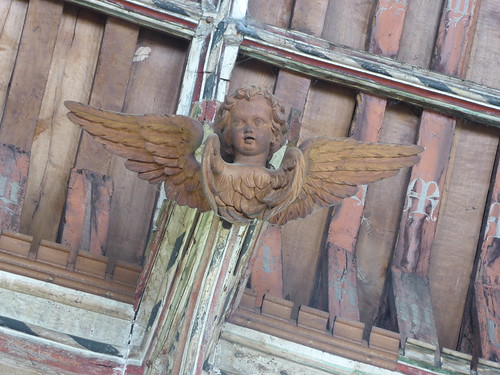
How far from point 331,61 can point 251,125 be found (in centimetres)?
105

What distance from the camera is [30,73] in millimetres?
4582

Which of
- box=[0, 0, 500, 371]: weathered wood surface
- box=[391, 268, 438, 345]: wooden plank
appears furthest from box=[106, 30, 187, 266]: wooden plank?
box=[391, 268, 438, 345]: wooden plank

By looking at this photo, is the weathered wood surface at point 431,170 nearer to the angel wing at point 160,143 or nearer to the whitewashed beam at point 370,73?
the whitewashed beam at point 370,73

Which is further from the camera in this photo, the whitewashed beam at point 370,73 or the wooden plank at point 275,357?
the whitewashed beam at point 370,73

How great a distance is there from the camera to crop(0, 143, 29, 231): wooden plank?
13.9 feet

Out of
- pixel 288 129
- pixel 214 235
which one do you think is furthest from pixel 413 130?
pixel 214 235

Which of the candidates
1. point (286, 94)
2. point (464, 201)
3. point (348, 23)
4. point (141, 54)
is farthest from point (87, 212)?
point (464, 201)

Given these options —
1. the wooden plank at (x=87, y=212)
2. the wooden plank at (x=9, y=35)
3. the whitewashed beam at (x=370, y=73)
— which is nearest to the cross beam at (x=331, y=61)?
the whitewashed beam at (x=370, y=73)

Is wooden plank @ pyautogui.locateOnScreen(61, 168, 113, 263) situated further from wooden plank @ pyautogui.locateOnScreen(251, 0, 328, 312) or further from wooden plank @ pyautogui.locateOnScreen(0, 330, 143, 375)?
wooden plank @ pyautogui.locateOnScreen(251, 0, 328, 312)

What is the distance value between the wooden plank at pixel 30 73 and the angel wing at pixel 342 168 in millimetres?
1258

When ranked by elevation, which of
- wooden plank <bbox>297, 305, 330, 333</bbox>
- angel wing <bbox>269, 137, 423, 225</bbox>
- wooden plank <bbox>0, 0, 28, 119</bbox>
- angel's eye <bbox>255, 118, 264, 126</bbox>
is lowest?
wooden plank <bbox>297, 305, 330, 333</bbox>

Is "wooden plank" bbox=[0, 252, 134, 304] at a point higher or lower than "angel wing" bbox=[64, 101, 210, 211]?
lower

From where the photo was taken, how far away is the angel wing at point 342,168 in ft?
12.6

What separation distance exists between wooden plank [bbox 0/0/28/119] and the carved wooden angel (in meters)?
0.98
